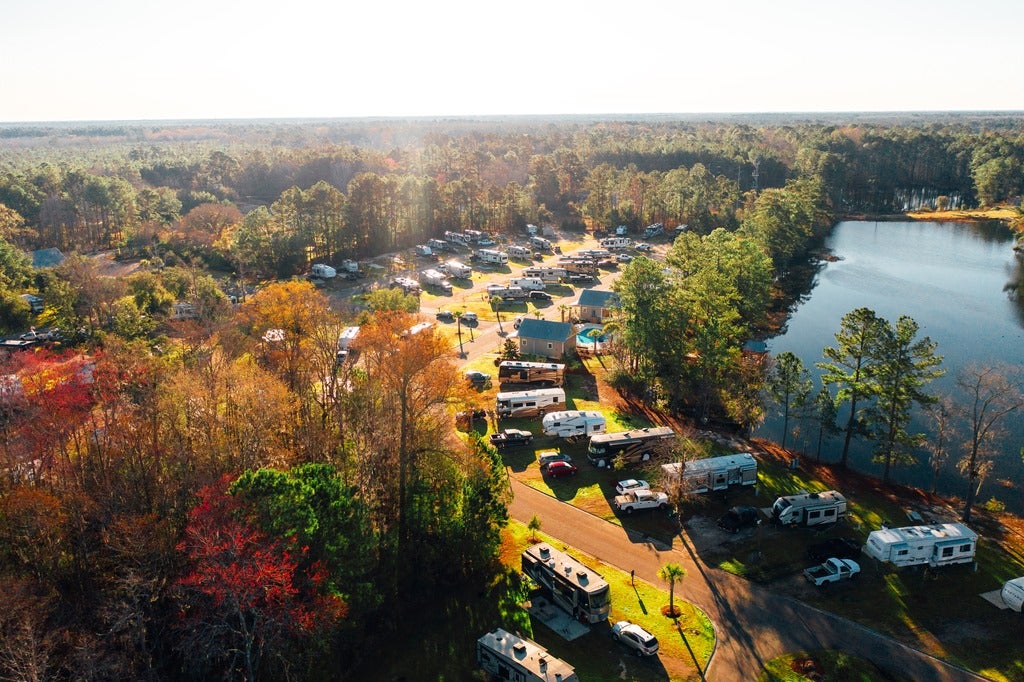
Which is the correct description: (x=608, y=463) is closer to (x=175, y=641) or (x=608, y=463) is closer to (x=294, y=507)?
(x=294, y=507)

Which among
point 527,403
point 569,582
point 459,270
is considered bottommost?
point 569,582

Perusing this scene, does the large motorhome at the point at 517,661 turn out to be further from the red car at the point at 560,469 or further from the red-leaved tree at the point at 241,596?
the red car at the point at 560,469

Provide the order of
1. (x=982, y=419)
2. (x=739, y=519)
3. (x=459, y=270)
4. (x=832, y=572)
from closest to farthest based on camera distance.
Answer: (x=832, y=572)
(x=739, y=519)
(x=982, y=419)
(x=459, y=270)

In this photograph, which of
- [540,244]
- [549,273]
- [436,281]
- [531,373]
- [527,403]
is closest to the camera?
[527,403]

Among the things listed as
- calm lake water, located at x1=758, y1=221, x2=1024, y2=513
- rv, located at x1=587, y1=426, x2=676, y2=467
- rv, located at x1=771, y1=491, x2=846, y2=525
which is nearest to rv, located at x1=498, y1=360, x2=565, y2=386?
rv, located at x1=587, y1=426, x2=676, y2=467

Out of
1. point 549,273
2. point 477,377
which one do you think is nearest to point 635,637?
point 477,377

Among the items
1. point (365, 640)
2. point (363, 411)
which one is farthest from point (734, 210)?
point (365, 640)

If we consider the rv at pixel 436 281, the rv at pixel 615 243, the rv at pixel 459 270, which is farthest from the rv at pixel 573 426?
the rv at pixel 615 243

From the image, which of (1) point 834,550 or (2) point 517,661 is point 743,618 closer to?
(1) point 834,550
